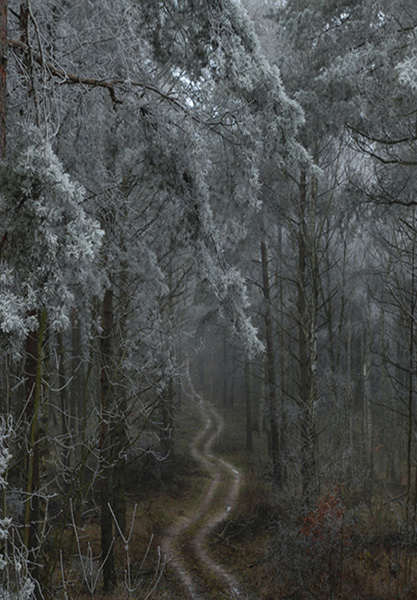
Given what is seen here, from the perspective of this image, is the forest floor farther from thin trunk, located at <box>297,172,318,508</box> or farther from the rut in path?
thin trunk, located at <box>297,172,318,508</box>

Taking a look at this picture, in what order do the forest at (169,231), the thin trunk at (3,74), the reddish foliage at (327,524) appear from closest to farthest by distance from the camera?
the forest at (169,231) < the thin trunk at (3,74) < the reddish foliage at (327,524)

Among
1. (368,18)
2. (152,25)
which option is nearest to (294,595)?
(152,25)

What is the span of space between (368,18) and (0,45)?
7225 mm

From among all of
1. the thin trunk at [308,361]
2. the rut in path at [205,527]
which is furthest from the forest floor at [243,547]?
the thin trunk at [308,361]

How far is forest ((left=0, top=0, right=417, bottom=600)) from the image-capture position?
3275mm

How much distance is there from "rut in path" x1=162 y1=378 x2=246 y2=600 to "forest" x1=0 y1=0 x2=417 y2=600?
0.07 meters

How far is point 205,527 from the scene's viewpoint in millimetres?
13320

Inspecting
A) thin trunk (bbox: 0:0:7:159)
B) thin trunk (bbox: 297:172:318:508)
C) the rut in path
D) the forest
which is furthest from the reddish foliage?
thin trunk (bbox: 0:0:7:159)

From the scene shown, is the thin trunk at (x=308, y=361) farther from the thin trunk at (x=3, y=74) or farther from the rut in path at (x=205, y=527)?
the thin trunk at (x=3, y=74)

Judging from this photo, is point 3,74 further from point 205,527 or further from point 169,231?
point 205,527

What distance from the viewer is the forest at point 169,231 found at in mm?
3275

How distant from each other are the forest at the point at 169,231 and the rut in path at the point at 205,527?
7 cm

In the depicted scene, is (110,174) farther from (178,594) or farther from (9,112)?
(178,594)

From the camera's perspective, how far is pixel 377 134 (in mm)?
8883
